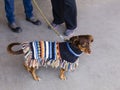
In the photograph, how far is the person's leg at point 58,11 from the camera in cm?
255

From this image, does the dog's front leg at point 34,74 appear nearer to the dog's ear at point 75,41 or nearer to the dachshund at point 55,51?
the dachshund at point 55,51

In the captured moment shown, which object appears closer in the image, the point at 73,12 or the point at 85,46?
the point at 85,46

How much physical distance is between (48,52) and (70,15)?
0.66 m

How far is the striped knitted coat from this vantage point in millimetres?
1948

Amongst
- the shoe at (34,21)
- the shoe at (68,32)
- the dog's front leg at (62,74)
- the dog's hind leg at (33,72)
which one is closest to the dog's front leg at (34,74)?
the dog's hind leg at (33,72)

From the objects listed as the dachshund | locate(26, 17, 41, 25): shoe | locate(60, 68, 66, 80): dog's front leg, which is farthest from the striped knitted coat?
locate(26, 17, 41, 25): shoe

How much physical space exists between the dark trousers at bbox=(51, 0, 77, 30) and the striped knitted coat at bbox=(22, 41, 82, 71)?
56cm

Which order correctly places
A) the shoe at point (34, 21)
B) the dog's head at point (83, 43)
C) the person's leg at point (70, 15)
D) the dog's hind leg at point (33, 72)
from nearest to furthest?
the dog's head at point (83, 43) < the dog's hind leg at point (33, 72) < the person's leg at point (70, 15) < the shoe at point (34, 21)

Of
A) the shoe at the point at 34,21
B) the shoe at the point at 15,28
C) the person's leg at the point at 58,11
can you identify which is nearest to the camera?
the person's leg at the point at 58,11

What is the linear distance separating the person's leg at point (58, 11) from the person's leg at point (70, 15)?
93mm

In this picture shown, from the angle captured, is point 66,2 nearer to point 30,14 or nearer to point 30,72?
point 30,14

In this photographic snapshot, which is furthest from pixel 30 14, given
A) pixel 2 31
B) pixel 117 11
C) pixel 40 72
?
pixel 117 11

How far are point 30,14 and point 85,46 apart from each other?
41.8 inches

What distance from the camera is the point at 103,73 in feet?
7.26
